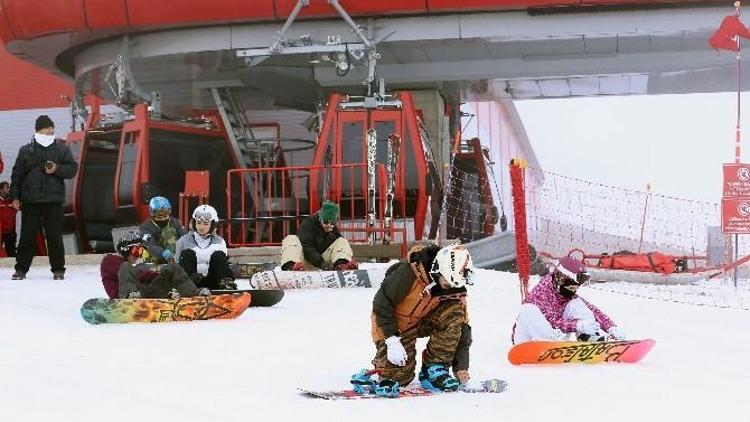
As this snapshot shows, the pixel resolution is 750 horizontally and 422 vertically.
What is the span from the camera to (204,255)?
8.55 metres

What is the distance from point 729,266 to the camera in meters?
13.1

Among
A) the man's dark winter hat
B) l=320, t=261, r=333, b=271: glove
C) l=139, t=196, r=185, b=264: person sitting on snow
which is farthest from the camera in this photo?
l=320, t=261, r=333, b=271: glove

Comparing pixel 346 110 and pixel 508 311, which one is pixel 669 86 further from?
pixel 508 311

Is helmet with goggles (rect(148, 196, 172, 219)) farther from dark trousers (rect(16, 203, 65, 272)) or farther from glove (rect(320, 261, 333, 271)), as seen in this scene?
dark trousers (rect(16, 203, 65, 272))

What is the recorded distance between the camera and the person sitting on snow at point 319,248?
10281mm

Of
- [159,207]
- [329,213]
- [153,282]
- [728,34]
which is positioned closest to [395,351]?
[153,282]

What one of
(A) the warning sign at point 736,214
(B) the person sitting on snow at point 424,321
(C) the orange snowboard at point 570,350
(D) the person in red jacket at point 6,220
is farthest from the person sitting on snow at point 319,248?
(D) the person in red jacket at point 6,220

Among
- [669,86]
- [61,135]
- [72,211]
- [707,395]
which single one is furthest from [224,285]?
[61,135]

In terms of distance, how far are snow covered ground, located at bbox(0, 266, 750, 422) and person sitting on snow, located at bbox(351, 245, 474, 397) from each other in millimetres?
188

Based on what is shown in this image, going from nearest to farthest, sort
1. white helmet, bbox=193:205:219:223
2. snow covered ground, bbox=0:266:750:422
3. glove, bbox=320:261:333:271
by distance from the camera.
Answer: snow covered ground, bbox=0:266:750:422, white helmet, bbox=193:205:219:223, glove, bbox=320:261:333:271

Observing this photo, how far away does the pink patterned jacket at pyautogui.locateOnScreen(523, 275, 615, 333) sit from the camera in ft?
19.6

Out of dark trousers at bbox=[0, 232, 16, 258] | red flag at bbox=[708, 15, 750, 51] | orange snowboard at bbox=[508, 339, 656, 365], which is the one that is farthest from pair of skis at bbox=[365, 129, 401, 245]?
dark trousers at bbox=[0, 232, 16, 258]

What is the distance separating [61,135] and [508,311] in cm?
1638

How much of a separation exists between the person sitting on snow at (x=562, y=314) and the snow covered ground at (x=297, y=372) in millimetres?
239
